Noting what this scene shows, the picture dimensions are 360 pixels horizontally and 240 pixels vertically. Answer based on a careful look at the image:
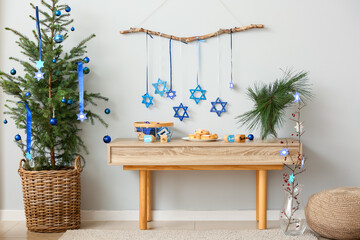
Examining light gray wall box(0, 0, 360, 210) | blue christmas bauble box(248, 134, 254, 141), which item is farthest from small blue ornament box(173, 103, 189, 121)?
blue christmas bauble box(248, 134, 254, 141)

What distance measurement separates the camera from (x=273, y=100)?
3.38 m

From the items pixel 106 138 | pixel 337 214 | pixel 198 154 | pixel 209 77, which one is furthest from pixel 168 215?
pixel 337 214

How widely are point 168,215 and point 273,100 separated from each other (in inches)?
49.8

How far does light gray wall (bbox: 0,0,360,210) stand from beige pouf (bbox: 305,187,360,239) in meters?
0.57

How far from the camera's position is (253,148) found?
3322 mm

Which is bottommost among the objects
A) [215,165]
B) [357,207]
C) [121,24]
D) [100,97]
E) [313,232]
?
[313,232]

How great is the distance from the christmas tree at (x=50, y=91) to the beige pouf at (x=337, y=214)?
5.73ft

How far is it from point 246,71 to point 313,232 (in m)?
1.34

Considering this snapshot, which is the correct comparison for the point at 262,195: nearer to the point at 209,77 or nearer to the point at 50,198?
the point at 209,77

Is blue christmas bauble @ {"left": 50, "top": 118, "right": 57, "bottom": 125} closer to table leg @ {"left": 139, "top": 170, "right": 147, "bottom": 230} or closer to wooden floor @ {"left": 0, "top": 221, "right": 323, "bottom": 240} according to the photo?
table leg @ {"left": 139, "top": 170, "right": 147, "bottom": 230}

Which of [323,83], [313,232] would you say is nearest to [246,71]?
[323,83]

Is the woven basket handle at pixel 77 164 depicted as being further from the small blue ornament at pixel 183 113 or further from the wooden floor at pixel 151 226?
the small blue ornament at pixel 183 113

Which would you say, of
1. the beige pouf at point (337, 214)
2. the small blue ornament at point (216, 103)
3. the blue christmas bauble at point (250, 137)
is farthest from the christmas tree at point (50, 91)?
the beige pouf at point (337, 214)

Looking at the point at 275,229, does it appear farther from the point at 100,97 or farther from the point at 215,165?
the point at 100,97
